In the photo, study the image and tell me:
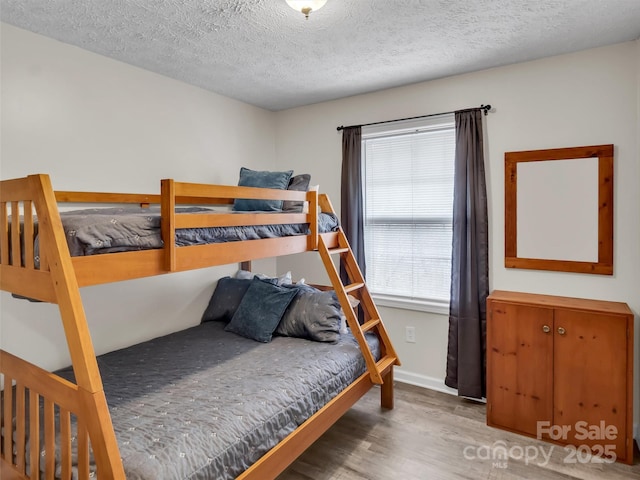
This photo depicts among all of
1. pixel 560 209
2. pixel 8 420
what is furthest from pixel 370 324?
pixel 8 420

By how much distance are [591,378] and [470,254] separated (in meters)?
1.07

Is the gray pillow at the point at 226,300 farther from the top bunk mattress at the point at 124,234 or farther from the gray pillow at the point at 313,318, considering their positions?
the top bunk mattress at the point at 124,234

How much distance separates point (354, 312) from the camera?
110 inches

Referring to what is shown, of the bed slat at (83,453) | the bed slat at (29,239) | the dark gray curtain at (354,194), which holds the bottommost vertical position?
the bed slat at (83,453)

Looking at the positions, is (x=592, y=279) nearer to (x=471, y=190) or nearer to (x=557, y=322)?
(x=557, y=322)

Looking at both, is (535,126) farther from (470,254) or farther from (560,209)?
(470,254)

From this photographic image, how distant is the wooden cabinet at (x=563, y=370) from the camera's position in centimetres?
225

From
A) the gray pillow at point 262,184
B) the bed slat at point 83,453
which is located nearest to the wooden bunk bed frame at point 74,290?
the bed slat at point 83,453

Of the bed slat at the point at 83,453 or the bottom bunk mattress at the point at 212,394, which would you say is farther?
the bottom bunk mattress at the point at 212,394

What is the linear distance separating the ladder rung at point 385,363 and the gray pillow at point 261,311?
0.80 metres

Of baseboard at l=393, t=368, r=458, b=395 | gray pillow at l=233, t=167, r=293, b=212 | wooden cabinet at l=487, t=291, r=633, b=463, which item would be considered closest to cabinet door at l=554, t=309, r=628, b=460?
wooden cabinet at l=487, t=291, r=633, b=463

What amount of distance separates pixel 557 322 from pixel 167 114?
316 centimetres

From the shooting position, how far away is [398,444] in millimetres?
2406

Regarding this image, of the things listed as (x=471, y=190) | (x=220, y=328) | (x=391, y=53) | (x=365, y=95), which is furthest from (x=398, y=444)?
(x=365, y=95)
